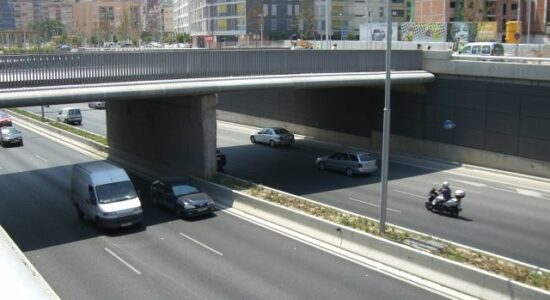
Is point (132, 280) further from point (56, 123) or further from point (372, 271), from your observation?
point (56, 123)

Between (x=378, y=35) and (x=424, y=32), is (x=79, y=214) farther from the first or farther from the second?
(x=424, y=32)

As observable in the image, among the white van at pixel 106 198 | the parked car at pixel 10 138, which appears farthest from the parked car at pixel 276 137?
the white van at pixel 106 198

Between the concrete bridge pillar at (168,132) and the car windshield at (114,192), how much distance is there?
20.3ft

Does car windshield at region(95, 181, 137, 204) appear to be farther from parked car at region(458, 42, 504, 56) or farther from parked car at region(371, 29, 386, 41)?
parked car at region(371, 29, 386, 41)

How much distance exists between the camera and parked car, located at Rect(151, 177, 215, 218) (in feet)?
78.4

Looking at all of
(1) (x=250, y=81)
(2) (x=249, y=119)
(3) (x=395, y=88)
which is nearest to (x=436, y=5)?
(2) (x=249, y=119)

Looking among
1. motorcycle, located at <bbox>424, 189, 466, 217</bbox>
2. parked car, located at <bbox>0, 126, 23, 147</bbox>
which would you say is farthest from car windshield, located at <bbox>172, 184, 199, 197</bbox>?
parked car, located at <bbox>0, 126, 23, 147</bbox>

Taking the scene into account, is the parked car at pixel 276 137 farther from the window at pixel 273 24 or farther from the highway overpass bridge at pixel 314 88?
the window at pixel 273 24

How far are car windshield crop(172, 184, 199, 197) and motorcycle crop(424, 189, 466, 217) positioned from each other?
32.4ft

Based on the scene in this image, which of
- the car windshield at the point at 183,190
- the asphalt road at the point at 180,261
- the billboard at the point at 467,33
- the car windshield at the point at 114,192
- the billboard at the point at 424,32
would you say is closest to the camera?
the asphalt road at the point at 180,261

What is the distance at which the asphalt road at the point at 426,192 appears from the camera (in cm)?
2112

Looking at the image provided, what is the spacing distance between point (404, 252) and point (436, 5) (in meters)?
88.9

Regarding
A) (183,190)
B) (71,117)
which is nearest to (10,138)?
(71,117)

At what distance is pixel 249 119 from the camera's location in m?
54.9
